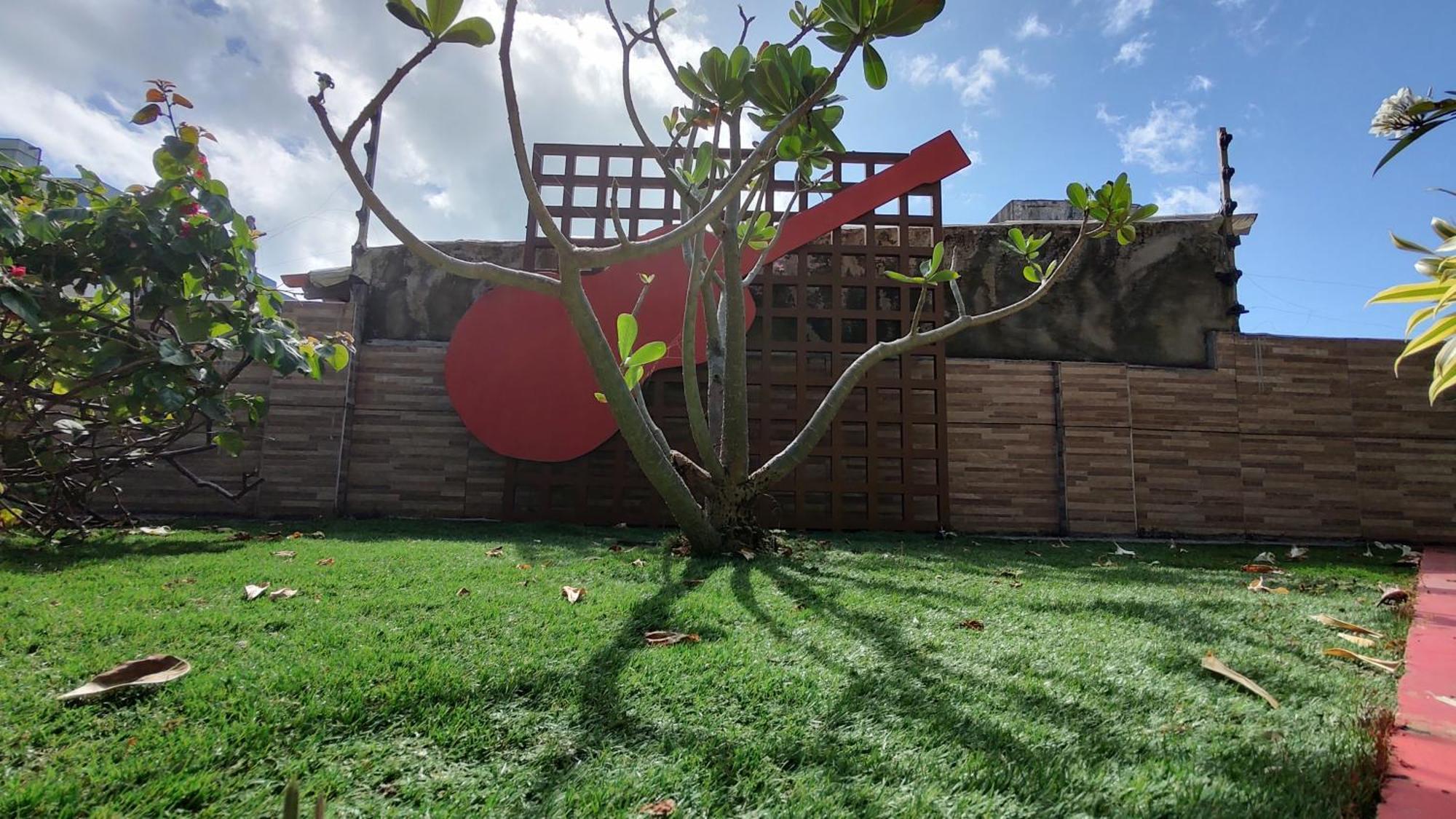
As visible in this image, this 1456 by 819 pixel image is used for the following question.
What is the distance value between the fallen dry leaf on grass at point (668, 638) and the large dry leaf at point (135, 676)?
904 mm

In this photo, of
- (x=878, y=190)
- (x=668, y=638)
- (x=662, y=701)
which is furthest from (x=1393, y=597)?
(x=878, y=190)

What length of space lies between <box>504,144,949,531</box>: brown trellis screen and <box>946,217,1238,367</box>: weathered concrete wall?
0.97 meters

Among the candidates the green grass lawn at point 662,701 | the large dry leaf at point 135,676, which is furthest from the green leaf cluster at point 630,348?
the large dry leaf at point 135,676

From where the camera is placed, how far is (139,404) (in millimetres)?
2713

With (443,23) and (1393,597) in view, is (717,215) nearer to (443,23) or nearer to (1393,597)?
(443,23)

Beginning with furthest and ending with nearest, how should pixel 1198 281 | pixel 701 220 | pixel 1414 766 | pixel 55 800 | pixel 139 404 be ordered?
pixel 1198 281 < pixel 139 404 < pixel 701 220 < pixel 1414 766 < pixel 55 800

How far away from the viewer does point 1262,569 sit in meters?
3.20

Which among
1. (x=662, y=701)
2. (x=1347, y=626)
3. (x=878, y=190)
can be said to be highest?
(x=878, y=190)

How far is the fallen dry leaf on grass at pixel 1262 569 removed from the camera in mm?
3138

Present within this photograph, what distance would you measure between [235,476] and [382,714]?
15.3 feet

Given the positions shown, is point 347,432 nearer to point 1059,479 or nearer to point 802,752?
point 802,752

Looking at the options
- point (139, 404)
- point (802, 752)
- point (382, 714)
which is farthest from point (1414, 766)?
point (139, 404)

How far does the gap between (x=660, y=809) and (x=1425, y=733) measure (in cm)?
135

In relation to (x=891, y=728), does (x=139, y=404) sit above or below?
above
